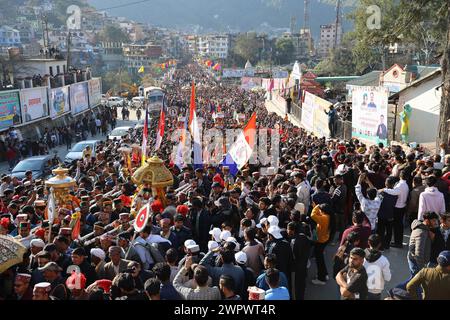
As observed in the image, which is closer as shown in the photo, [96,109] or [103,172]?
[103,172]

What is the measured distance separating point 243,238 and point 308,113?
63.5 feet

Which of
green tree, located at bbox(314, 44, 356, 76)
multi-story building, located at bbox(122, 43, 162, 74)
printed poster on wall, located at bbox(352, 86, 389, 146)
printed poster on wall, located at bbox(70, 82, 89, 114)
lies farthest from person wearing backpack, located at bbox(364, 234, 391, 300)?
multi-story building, located at bbox(122, 43, 162, 74)

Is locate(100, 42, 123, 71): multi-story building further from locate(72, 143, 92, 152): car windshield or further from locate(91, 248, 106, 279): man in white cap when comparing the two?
locate(91, 248, 106, 279): man in white cap

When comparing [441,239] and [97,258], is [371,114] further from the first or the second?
[97,258]

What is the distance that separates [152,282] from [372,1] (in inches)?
2017

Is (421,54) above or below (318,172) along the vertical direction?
above

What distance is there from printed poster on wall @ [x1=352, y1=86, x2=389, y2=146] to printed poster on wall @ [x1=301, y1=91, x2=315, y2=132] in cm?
706

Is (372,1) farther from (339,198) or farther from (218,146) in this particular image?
(339,198)

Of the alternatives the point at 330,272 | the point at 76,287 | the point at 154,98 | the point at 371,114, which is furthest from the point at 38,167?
the point at 154,98

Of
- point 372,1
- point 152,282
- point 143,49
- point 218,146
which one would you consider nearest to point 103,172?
point 218,146

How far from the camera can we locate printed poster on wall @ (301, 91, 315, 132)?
79.2 feet

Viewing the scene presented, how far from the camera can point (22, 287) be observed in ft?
15.7
